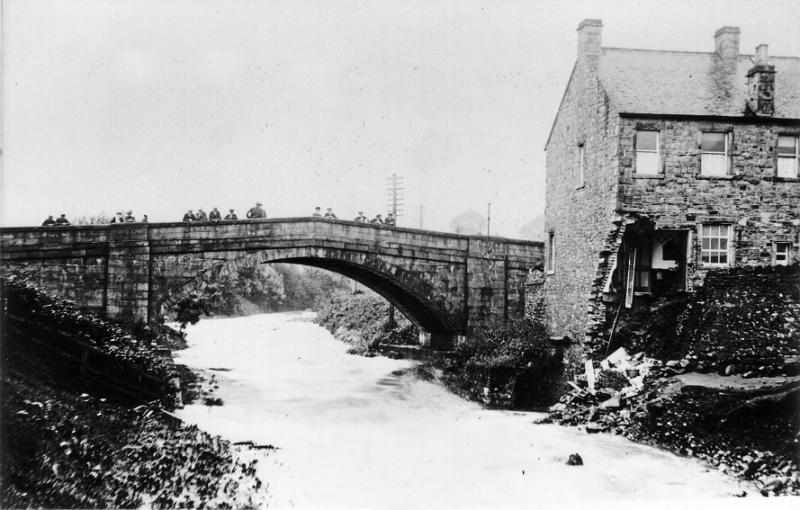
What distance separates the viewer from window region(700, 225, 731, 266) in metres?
16.0

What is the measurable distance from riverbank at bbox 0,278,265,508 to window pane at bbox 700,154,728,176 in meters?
12.5

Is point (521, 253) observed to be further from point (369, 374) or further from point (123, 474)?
point (123, 474)

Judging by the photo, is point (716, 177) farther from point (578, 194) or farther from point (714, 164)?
point (578, 194)

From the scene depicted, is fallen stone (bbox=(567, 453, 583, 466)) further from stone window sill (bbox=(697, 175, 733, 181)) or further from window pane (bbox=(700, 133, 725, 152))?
window pane (bbox=(700, 133, 725, 152))

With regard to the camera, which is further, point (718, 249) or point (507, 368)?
point (507, 368)

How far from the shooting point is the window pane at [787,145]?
16.1 m

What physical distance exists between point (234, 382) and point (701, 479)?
13.9 meters

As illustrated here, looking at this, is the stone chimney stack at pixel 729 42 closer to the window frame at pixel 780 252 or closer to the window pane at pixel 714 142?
the window pane at pixel 714 142

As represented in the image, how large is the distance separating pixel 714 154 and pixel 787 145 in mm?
1857

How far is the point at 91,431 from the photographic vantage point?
10.1 meters

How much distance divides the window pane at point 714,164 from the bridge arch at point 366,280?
8.17m

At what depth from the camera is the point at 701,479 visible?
36.0ft

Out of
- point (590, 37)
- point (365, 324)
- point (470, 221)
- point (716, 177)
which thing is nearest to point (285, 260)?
point (590, 37)

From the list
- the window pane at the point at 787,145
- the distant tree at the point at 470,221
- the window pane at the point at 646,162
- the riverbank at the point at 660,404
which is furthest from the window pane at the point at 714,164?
the distant tree at the point at 470,221
